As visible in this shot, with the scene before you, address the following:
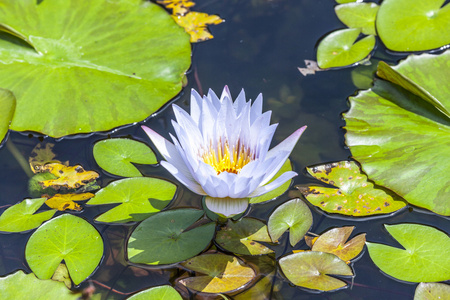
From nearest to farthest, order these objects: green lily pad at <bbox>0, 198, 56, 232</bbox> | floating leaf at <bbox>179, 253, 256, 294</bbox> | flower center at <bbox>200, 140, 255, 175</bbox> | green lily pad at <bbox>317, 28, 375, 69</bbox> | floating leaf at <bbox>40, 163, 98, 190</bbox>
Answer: floating leaf at <bbox>179, 253, 256, 294</bbox> → flower center at <bbox>200, 140, 255, 175</bbox> → green lily pad at <bbox>0, 198, 56, 232</bbox> → floating leaf at <bbox>40, 163, 98, 190</bbox> → green lily pad at <bbox>317, 28, 375, 69</bbox>

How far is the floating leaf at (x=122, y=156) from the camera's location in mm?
2834

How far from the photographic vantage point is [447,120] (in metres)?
2.91

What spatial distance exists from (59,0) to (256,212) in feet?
8.27

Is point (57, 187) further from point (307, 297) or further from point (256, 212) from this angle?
point (307, 297)

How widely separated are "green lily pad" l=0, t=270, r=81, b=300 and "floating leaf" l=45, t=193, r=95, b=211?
50cm

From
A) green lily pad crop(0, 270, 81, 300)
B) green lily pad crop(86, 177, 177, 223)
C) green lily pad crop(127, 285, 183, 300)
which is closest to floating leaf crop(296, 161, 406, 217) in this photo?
green lily pad crop(86, 177, 177, 223)

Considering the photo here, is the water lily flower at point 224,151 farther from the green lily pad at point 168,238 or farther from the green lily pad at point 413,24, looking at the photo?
the green lily pad at point 413,24

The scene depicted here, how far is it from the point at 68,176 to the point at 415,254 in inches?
87.5

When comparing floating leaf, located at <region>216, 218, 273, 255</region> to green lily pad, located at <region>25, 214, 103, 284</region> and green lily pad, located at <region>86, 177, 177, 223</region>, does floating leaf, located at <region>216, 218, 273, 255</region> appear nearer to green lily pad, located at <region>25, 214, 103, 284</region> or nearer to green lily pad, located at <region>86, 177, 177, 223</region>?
green lily pad, located at <region>86, 177, 177, 223</region>

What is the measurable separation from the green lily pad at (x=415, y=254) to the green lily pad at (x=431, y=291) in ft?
0.12

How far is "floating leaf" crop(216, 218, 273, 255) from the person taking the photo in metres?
2.49

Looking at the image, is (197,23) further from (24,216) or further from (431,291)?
(431,291)

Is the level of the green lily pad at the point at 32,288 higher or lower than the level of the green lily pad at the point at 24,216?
lower

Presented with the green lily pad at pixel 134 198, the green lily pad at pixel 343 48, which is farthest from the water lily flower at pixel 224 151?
the green lily pad at pixel 343 48
